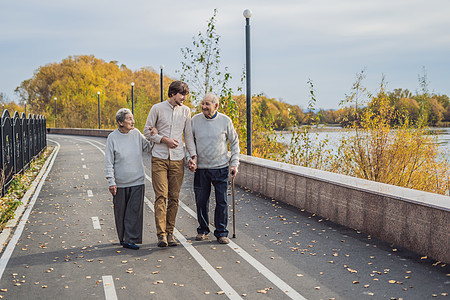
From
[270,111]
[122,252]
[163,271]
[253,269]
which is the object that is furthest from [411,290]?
[270,111]

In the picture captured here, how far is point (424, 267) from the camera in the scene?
5.88 metres

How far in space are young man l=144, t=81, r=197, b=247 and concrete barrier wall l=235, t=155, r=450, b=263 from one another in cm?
269

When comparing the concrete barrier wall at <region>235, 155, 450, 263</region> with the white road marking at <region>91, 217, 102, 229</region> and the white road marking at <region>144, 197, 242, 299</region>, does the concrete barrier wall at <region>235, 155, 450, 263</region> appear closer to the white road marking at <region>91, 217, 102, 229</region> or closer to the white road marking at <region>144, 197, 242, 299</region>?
the white road marking at <region>144, 197, 242, 299</region>

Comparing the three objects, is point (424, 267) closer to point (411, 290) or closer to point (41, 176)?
point (411, 290)

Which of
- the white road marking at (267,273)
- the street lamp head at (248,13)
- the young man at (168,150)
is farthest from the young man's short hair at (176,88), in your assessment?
the street lamp head at (248,13)

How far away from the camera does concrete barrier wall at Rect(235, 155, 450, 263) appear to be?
617cm

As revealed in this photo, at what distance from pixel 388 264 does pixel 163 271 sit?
2675 mm

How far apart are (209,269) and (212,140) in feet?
6.28

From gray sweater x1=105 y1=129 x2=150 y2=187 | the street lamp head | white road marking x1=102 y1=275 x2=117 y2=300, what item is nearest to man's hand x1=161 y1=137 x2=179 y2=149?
gray sweater x1=105 y1=129 x2=150 y2=187

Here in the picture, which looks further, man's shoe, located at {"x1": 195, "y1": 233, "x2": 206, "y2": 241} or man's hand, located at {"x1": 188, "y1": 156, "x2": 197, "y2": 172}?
man's shoe, located at {"x1": 195, "y1": 233, "x2": 206, "y2": 241}

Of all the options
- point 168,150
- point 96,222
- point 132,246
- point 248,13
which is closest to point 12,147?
point 96,222

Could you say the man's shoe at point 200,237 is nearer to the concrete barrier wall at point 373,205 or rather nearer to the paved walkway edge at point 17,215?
the concrete barrier wall at point 373,205

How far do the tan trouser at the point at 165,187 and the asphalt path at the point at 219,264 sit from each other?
37cm

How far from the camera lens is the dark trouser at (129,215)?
6934 mm
